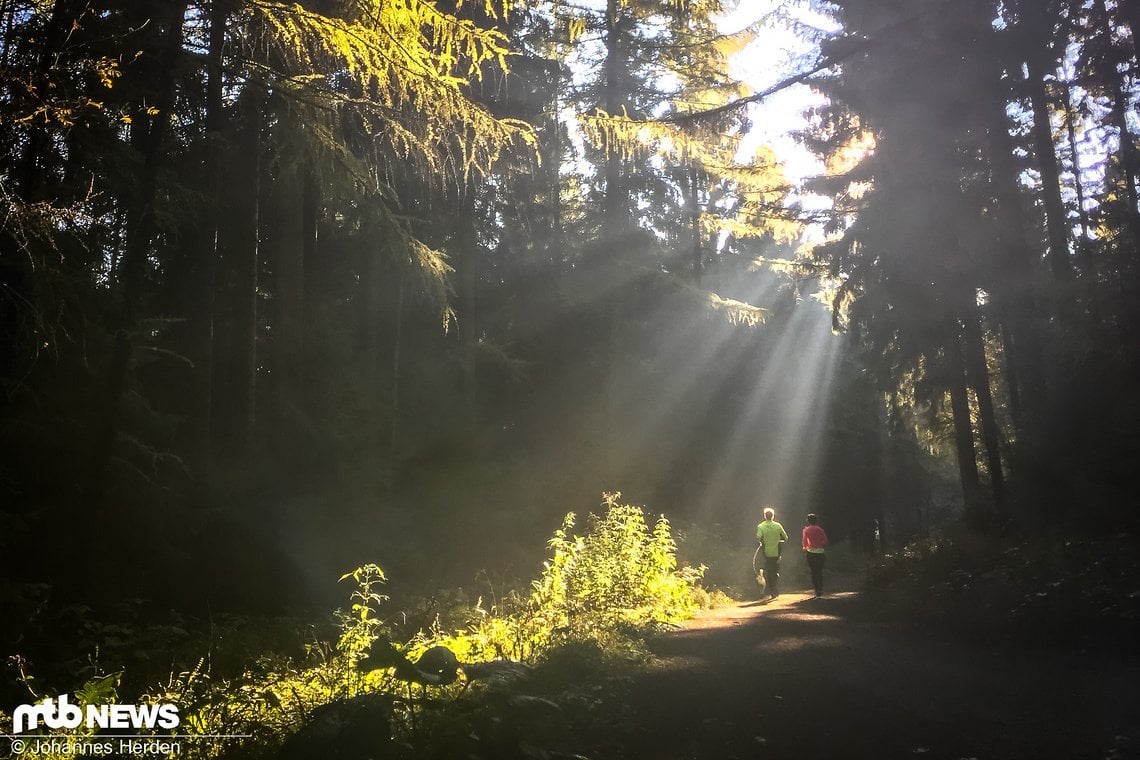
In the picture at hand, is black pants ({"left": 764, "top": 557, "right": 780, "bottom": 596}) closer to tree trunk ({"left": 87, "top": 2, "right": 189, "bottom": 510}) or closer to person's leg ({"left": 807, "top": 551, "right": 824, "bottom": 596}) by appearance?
person's leg ({"left": 807, "top": 551, "right": 824, "bottom": 596})

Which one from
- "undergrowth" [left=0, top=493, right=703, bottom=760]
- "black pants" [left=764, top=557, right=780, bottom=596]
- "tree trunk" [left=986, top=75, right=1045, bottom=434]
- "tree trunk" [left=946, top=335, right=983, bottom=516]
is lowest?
"black pants" [left=764, top=557, right=780, bottom=596]

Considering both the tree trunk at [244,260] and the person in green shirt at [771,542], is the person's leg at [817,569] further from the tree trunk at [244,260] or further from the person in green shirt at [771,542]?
the tree trunk at [244,260]

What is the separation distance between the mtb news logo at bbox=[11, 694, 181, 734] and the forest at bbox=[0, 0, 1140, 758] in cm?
21

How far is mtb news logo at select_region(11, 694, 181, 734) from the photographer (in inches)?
190

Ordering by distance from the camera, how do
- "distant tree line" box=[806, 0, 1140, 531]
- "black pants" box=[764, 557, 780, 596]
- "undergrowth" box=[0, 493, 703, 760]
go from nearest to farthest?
"undergrowth" box=[0, 493, 703, 760], "distant tree line" box=[806, 0, 1140, 531], "black pants" box=[764, 557, 780, 596]

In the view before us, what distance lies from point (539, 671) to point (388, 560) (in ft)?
34.5

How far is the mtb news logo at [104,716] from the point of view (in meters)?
4.83

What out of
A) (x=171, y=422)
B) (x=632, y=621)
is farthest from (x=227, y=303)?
(x=632, y=621)

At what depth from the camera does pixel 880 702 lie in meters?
5.98

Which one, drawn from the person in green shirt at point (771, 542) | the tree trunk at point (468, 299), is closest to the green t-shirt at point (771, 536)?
the person in green shirt at point (771, 542)

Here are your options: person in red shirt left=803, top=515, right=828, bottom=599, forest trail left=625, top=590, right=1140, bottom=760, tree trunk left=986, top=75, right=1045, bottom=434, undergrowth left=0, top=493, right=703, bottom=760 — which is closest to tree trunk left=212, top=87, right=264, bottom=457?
undergrowth left=0, top=493, right=703, bottom=760

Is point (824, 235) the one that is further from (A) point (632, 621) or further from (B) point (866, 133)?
(A) point (632, 621)

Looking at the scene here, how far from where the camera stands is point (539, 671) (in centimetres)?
651

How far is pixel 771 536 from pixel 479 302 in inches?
515
